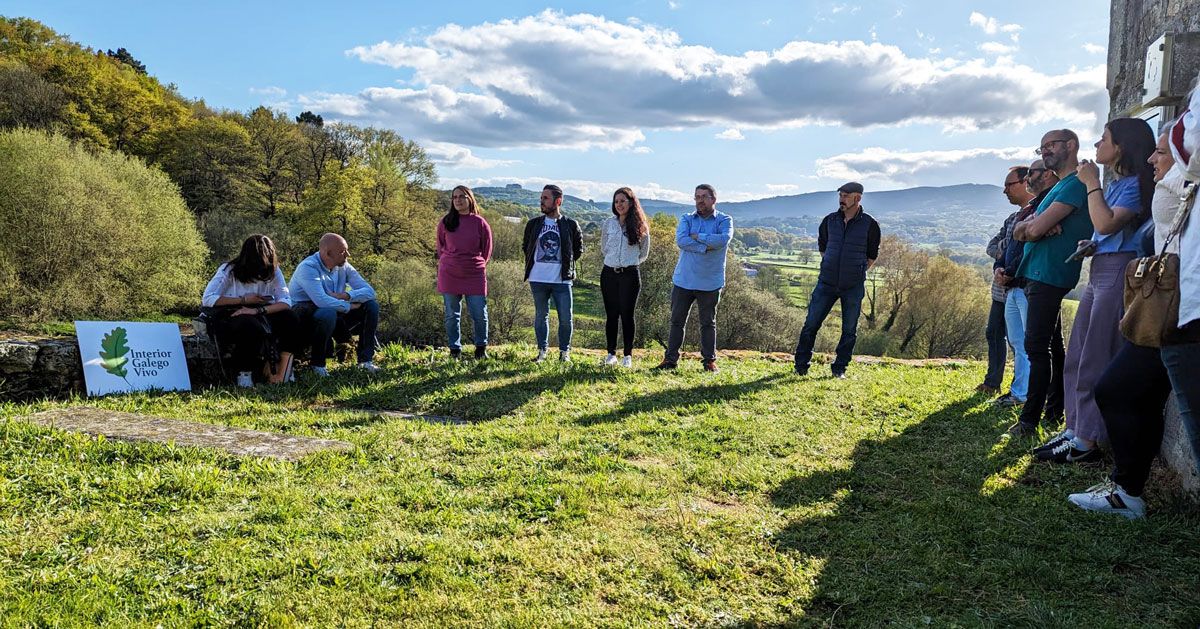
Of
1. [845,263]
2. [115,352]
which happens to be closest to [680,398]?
[845,263]

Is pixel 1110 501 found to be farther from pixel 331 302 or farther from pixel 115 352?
pixel 115 352

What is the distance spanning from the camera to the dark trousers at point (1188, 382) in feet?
9.59

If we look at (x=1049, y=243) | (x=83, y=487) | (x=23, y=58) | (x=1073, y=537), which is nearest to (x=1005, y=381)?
(x=1049, y=243)

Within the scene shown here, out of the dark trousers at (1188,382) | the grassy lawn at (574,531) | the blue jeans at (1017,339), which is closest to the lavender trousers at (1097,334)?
the grassy lawn at (574,531)

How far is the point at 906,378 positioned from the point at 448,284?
20.0 feet

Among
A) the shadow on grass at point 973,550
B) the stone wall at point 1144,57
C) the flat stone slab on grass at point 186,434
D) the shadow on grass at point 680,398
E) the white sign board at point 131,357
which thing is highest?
the stone wall at point 1144,57

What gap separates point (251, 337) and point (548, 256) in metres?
3.50

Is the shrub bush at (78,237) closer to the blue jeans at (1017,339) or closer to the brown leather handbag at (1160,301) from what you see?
the blue jeans at (1017,339)

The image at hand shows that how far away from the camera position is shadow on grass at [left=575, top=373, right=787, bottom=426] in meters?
5.75

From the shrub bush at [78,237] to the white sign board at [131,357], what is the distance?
860 inches

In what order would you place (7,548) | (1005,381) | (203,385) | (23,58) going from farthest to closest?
(23,58)
(1005,381)
(203,385)
(7,548)

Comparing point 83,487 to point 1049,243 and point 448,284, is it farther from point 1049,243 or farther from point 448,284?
point 1049,243

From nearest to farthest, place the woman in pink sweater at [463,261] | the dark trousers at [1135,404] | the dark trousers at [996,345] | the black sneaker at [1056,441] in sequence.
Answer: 1. the dark trousers at [1135,404]
2. the black sneaker at [1056,441]
3. the dark trousers at [996,345]
4. the woman in pink sweater at [463,261]

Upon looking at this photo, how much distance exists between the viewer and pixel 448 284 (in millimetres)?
8016
